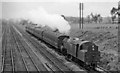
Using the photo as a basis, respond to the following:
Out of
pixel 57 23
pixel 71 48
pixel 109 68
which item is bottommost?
pixel 109 68

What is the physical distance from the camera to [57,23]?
35.3 m

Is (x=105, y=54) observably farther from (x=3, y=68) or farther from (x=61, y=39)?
(x=3, y=68)

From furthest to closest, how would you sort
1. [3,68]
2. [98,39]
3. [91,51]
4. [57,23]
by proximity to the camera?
[98,39] → [57,23] → [3,68] → [91,51]

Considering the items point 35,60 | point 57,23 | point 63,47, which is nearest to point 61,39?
point 63,47

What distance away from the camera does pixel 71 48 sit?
24.4 m

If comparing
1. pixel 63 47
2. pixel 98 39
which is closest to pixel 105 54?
pixel 63 47

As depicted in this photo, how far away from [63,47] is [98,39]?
1239cm

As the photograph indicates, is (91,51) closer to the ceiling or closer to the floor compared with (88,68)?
closer to the ceiling

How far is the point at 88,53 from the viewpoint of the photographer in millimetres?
21344

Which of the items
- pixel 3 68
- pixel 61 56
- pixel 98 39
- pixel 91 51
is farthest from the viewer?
pixel 98 39

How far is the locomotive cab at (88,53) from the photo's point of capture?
69.9 feet

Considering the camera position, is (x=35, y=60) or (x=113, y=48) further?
(x=113, y=48)

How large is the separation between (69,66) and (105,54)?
5.97m

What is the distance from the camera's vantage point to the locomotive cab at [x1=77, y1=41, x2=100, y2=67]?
2130cm
